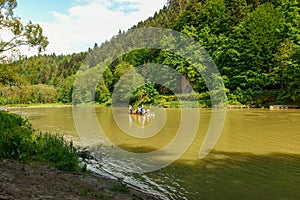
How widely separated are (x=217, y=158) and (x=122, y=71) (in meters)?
66.4

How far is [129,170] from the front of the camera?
34.7 feet

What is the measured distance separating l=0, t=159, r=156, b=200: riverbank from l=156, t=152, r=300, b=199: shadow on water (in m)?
1.85

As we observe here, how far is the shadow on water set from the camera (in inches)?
306

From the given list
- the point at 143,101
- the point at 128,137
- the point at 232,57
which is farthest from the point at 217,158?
the point at 143,101

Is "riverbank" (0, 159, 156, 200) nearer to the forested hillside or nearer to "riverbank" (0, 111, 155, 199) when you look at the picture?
"riverbank" (0, 111, 155, 199)

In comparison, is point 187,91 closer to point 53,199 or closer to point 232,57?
point 232,57

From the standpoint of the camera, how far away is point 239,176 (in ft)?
30.7

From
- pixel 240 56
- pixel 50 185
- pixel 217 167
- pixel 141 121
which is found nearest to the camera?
pixel 50 185

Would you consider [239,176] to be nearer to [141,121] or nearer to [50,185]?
[50,185]

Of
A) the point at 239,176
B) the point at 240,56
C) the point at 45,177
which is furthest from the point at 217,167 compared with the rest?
the point at 240,56

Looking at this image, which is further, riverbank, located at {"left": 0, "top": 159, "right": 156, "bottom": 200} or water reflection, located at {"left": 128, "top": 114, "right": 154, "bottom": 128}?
water reflection, located at {"left": 128, "top": 114, "right": 154, "bottom": 128}

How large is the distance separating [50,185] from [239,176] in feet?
19.2

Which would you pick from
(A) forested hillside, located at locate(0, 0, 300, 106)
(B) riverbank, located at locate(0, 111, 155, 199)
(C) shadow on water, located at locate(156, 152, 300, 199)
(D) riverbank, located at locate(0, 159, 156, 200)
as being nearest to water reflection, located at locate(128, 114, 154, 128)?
(A) forested hillside, located at locate(0, 0, 300, 106)

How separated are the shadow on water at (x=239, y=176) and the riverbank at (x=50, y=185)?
1.85 metres
